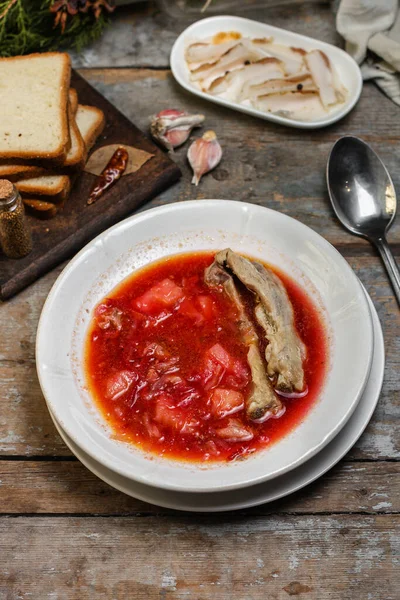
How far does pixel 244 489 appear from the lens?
2.35m

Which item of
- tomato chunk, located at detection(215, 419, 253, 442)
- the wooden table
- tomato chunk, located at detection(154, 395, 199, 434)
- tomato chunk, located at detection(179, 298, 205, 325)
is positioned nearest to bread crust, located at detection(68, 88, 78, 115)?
the wooden table

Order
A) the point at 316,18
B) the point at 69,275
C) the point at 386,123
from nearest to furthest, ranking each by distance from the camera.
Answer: the point at 69,275 → the point at 386,123 → the point at 316,18

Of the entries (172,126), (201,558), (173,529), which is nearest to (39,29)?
(172,126)

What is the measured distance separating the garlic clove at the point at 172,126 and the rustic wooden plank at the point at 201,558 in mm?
1954

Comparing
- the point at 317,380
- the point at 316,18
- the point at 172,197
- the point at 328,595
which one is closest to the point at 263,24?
the point at 316,18

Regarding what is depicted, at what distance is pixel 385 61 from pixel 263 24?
73 centimetres

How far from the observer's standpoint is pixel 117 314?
9.15ft

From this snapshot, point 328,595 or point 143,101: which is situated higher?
point 143,101

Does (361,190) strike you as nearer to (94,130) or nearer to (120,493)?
(94,130)

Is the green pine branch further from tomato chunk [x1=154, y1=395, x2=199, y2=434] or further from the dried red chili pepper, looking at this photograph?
tomato chunk [x1=154, y1=395, x2=199, y2=434]

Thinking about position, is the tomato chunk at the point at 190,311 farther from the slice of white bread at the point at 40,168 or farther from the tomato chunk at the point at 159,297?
the slice of white bread at the point at 40,168

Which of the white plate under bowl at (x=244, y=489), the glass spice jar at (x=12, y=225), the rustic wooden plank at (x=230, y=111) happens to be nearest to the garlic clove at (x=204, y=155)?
the rustic wooden plank at (x=230, y=111)

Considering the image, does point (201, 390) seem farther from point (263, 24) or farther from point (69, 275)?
point (263, 24)

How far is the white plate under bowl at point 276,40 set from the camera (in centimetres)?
362
